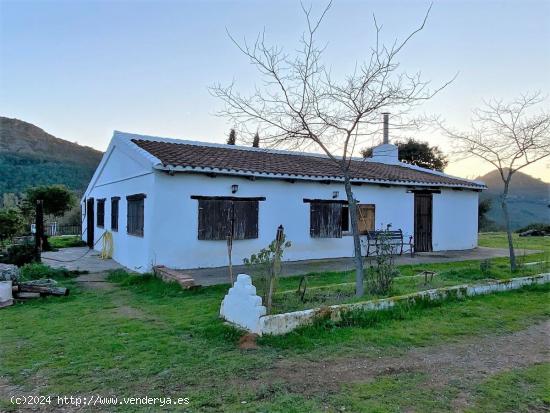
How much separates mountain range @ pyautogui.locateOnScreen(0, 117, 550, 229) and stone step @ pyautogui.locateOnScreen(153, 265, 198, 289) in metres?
17.5

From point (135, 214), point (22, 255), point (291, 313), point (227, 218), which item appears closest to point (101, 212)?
point (22, 255)

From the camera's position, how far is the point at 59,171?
4447 centimetres

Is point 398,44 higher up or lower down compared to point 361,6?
lower down

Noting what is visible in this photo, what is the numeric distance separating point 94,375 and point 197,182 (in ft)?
23.5

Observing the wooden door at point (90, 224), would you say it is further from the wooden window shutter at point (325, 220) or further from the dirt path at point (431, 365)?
the dirt path at point (431, 365)

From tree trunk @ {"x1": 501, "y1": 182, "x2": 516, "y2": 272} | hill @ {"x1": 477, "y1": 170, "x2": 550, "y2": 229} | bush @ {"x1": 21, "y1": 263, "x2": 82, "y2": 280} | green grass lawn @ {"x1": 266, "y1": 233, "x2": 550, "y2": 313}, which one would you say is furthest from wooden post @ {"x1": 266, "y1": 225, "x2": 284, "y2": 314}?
hill @ {"x1": 477, "y1": 170, "x2": 550, "y2": 229}

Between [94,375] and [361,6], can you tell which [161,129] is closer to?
[361,6]

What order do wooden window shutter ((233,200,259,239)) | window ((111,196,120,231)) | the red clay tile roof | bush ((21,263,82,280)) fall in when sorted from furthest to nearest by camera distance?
window ((111,196,120,231))
wooden window shutter ((233,200,259,239))
the red clay tile roof
bush ((21,263,82,280))

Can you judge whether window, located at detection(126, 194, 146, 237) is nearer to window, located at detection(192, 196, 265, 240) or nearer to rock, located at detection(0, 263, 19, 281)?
window, located at detection(192, 196, 265, 240)

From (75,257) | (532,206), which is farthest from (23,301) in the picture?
(532,206)

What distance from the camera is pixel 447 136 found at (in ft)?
37.2

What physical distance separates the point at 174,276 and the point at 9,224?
10.5m

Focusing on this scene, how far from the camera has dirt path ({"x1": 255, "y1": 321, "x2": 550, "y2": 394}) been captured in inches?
155

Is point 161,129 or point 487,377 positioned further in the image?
point 161,129
